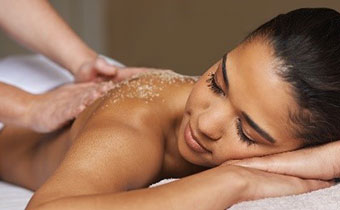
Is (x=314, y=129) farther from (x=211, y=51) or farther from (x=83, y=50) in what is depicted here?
(x=211, y=51)

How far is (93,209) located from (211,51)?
220 centimetres

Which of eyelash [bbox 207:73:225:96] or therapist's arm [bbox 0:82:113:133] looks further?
therapist's arm [bbox 0:82:113:133]

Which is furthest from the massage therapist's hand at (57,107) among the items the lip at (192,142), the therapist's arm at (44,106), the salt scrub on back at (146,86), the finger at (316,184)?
the finger at (316,184)

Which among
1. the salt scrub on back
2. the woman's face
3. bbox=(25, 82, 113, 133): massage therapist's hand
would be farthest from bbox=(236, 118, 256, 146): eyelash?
bbox=(25, 82, 113, 133): massage therapist's hand

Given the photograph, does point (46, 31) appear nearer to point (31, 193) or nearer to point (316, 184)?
point (31, 193)

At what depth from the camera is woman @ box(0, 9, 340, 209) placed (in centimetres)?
114

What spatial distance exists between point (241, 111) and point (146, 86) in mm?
346

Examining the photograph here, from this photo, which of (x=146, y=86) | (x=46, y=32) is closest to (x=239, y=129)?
(x=146, y=86)

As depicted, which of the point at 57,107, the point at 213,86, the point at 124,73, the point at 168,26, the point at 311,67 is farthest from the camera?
the point at 168,26

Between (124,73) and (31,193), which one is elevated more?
Result: (124,73)

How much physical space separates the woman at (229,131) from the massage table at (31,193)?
0.15 feet

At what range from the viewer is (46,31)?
2039mm

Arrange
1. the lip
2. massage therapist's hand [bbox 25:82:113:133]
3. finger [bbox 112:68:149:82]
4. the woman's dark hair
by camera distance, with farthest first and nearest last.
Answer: finger [bbox 112:68:149:82], massage therapist's hand [bbox 25:82:113:133], the lip, the woman's dark hair

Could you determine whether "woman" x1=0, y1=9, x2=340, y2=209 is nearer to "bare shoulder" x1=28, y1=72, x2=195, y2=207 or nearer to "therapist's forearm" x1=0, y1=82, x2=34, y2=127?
"bare shoulder" x1=28, y1=72, x2=195, y2=207
